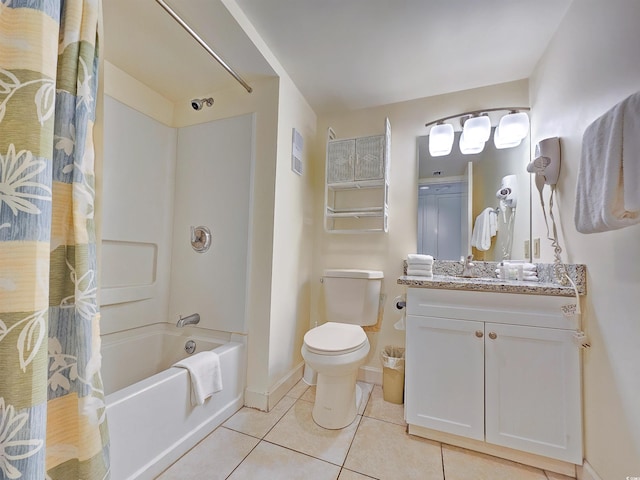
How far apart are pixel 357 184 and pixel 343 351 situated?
1.15 meters

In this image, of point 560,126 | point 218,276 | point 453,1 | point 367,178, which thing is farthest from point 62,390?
point 560,126

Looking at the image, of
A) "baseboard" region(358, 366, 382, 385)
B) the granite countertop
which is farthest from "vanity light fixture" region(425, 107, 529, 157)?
"baseboard" region(358, 366, 382, 385)

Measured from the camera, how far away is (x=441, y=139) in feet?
6.27

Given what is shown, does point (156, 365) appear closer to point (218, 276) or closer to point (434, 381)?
point (218, 276)

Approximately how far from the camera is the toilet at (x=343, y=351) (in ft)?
4.75

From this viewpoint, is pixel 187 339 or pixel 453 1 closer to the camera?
pixel 453 1

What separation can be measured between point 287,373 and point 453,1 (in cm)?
231

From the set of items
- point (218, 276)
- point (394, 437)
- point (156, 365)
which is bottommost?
point (394, 437)

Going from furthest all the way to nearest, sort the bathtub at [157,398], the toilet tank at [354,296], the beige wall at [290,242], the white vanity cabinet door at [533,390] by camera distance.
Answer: the toilet tank at [354,296]
the beige wall at [290,242]
the white vanity cabinet door at [533,390]
the bathtub at [157,398]

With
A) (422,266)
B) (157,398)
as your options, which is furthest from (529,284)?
(157,398)

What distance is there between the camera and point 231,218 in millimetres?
1808

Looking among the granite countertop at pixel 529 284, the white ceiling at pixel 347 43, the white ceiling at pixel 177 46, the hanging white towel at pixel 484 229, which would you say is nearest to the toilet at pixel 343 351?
the granite countertop at pixel 529 284

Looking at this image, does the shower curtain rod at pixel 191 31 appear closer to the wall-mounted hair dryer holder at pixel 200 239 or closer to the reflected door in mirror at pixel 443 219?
the wall-mounted hair dryer holder at pixel 200 239

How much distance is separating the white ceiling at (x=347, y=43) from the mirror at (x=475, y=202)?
43 cm
